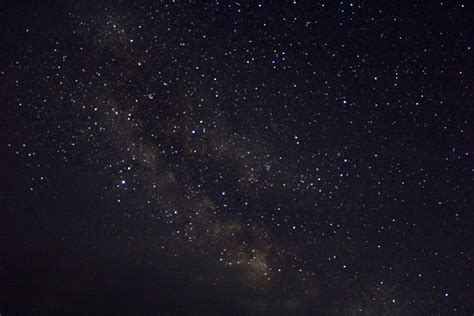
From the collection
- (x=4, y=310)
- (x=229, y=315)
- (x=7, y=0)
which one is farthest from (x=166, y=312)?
(x=7, y=0)

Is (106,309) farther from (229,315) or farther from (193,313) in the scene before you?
(229,315)

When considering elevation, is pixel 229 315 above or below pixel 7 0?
above

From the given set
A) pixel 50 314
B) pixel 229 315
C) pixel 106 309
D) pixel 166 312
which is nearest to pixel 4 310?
pixel 50 314

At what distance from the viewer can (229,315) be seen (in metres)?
33.3

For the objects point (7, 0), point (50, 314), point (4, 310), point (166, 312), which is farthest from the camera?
point (166, 312)

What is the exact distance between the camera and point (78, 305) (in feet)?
118

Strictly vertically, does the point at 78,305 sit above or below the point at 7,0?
above

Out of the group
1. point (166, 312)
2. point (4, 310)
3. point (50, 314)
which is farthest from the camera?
point (166, 312)

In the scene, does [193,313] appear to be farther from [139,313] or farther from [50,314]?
[50,314]

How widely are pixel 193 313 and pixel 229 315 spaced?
5139mm

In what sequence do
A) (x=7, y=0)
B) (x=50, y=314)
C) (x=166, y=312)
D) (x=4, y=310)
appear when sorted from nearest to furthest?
(x=7, y=0) < (x=4, y=310) < (x=50, y=314) < (x=166, y=312)

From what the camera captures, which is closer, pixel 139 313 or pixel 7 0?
pixel 7 0

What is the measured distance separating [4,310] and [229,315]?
660 inches

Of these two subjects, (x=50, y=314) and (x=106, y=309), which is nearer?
(x=50, y=314)
